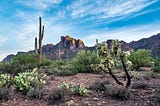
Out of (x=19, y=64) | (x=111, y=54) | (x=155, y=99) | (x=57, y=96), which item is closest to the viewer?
(x=155, y=99)

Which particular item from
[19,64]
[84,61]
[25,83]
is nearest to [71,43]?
[84,61]

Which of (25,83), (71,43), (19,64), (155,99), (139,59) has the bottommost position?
(155,99)

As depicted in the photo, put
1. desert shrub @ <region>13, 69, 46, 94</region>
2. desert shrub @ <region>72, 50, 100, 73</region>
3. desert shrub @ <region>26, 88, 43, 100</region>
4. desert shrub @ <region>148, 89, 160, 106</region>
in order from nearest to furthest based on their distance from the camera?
desert shrub @ <region>148, 89, 160, 106</region>, desert shrub @ <region>26, 88, 43, 100</region>, desert shrub @ <region>13, 69, 46, 94</region>, desert shrub @ <region>72, 50, 100, 73</region>

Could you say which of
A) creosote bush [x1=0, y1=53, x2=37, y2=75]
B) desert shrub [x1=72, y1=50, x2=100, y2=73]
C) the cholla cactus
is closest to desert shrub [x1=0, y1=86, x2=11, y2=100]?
the cholla cactus

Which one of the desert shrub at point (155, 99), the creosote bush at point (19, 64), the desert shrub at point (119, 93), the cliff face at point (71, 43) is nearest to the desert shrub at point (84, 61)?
the creosote bush at point (19, 64)

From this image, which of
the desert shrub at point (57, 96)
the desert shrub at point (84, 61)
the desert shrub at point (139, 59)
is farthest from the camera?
the desert shrub at point (139, 59)

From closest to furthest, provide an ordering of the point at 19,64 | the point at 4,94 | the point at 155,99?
the point at 155,99 < the point at 4,94 < the point at 19,64

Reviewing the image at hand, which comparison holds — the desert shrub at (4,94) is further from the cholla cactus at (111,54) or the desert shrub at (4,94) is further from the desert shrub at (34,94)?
the cholla cactus at (111,54)

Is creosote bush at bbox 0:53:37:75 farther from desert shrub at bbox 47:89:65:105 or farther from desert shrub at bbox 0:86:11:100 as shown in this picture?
desert shrub at bbox 47:89:65:105

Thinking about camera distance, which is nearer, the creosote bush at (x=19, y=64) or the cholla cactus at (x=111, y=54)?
the cholla cactus at (x=111, y=54)

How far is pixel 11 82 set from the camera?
1171cm

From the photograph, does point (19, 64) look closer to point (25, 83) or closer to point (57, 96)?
point (25, 83)

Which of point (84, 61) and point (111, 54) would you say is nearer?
point (111, 54)

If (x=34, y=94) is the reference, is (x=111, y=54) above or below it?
above
